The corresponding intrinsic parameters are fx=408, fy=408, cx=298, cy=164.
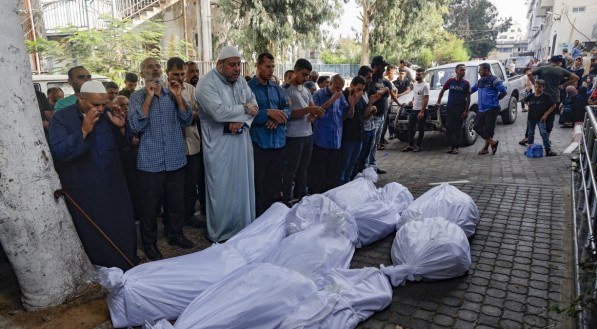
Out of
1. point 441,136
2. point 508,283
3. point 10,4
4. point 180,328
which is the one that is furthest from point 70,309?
point 441,136

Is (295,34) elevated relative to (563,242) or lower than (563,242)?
elevated

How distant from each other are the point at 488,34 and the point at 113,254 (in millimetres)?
53261

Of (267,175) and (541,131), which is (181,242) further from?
(541,131)

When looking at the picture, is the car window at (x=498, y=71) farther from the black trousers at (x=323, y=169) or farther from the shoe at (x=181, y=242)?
the shoe at (x=181, y=242)

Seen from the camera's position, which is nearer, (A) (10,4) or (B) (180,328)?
(B) (180,328)

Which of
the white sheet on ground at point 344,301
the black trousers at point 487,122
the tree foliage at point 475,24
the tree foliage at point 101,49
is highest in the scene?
the tree foliage at point 475,24

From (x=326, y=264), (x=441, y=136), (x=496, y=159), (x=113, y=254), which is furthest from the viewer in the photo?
(x=441, y=136)

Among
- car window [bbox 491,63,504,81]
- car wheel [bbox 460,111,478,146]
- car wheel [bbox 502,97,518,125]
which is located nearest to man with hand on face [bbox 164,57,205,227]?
car wheel [bbox 460,111,478,146]

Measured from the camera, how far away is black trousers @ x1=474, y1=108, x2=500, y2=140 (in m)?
7.83

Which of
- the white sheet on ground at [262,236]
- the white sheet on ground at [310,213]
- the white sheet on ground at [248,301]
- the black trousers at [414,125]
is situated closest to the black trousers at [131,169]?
the white sheet on ground at [262,236]

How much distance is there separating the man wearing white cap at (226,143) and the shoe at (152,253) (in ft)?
1.85

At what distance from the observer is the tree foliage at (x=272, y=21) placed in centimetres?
1228

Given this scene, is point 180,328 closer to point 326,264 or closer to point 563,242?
point 326,264

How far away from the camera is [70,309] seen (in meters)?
2.81
